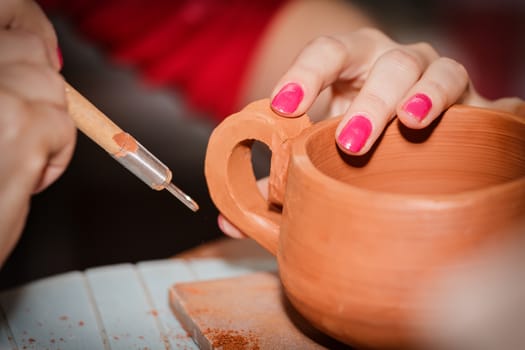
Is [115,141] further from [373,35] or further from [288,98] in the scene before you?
[373,35]

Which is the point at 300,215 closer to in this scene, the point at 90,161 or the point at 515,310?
the point at 515,310

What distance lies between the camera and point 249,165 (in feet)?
2.27

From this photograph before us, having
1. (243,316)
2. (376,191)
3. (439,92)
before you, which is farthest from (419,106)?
(243,316)

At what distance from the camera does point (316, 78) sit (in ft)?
2.35

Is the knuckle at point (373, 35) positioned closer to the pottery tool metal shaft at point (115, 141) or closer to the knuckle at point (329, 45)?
the knuckle at point (329, 45)

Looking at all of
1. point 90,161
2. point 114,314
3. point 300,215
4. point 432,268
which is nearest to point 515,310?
point 432,268

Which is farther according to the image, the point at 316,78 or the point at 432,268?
the point at 316,78

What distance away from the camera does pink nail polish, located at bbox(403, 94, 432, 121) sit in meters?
0.64

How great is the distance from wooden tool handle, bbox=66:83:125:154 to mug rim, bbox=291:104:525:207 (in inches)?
6.3

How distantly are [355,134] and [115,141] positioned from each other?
0.69ft

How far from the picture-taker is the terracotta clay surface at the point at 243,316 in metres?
0.66

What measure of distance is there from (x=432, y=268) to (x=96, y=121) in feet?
0.98

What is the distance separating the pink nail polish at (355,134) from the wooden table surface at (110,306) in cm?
26

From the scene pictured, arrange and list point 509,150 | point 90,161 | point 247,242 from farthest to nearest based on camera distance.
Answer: point 90,161 < point 247,242 < point 509,150
